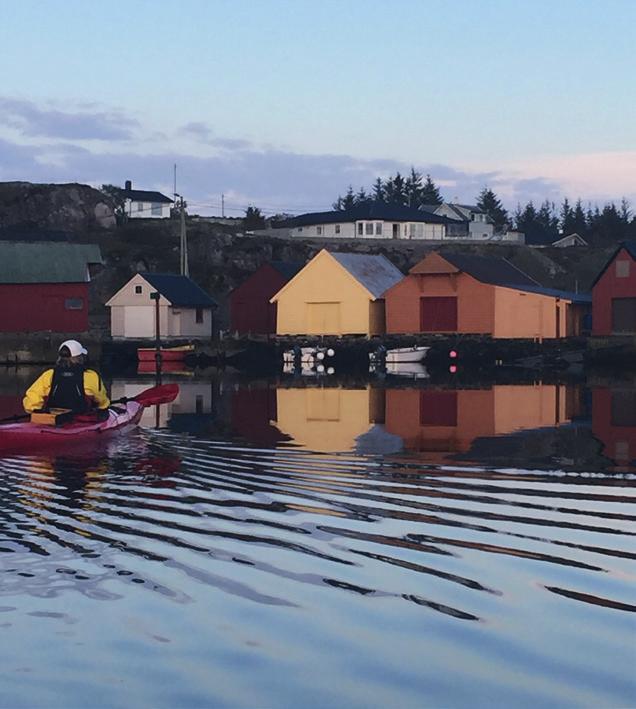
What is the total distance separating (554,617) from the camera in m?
9.12

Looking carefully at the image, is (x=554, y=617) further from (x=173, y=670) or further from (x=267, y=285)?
(x=267, y=285)

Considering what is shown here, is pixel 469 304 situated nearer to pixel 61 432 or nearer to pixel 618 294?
pixel 618 294

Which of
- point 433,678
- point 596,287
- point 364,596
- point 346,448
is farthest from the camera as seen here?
point 596,287

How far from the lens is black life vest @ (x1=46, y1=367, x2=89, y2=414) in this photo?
21.4 metres

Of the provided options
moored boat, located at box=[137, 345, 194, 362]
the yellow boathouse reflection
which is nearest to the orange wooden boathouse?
moored boat, located at box=[137, 345, 194, 362]

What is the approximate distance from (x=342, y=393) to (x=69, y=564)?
29950mm

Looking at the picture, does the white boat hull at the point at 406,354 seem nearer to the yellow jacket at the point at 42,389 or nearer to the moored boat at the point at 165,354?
the moored boat at the point at 165,354

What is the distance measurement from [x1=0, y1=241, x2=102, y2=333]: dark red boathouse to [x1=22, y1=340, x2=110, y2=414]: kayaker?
48.0 metres

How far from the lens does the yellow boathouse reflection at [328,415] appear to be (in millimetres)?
23188

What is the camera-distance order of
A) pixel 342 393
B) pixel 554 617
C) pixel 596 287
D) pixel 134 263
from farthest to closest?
1. pixel 134 263
2. pixel 596 287
3. pixel 342 393
4. pixel 554 617

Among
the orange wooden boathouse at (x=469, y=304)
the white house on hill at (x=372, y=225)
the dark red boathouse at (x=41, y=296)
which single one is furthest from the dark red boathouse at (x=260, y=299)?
the white house on hill at (x=372, y=225)

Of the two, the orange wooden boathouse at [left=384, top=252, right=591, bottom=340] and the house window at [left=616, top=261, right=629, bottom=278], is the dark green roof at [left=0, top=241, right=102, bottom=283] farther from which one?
the house window at [left=616, top=261, right=629, bottom=278]

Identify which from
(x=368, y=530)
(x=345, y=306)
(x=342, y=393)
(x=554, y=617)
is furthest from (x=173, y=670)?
(x=345, y=306)

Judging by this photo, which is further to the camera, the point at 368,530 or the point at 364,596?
the point at 368,530
